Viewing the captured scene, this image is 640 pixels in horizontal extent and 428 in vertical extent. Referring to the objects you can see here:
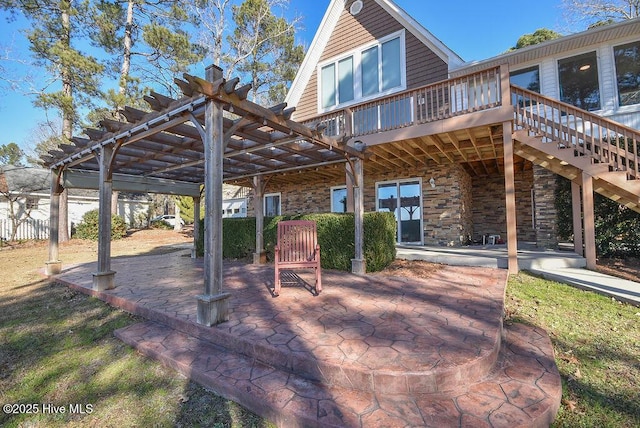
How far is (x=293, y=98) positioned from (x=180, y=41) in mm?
6103

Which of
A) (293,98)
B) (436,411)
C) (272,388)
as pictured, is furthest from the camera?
(293,98)

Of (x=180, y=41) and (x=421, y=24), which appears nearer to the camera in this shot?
(x=421, y=24)

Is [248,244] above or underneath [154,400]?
above

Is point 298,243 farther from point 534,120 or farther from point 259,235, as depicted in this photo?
point 534,120

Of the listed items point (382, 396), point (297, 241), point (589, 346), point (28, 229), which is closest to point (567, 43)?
point (589, 346)

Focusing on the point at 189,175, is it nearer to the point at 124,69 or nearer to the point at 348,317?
the point at 348,317

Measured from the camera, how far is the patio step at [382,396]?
1774 millimetres

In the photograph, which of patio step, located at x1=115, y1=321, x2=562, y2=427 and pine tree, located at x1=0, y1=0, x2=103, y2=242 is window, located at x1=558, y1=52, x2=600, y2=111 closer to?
patio step, located at x1=115, y1=321, x2=562, y2=427

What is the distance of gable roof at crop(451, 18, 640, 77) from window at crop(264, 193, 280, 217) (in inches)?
309

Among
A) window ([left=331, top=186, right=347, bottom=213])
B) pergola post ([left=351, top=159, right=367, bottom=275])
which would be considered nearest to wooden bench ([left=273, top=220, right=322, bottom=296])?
pergola post ([left=351, top=159, right=367, bottom=275])

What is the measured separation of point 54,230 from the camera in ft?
20.8

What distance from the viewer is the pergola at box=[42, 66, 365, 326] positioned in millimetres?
3020

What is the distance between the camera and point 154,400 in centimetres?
217

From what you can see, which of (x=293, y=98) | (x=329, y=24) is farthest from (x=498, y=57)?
(x=293, y=98)
